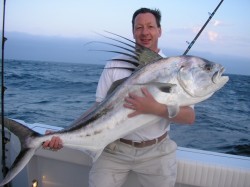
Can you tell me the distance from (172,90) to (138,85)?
272mm

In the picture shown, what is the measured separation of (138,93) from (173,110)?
305 mm

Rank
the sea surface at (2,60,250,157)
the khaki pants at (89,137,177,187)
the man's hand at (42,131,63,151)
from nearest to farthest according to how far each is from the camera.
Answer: the man's hand at (42,131,63,151)
the khaki pants at (89,137,177,187)
the sea surface at (2,60,250,157)

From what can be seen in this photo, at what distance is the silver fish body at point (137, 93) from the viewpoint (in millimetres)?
2225

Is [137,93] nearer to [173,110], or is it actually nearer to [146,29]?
[173,110]

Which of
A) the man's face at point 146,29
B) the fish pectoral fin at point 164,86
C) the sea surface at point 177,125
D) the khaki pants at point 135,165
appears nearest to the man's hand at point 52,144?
the khaki pants at point 135,165

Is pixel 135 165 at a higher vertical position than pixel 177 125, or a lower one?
higher

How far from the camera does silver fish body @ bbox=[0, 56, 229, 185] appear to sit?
2.22 m

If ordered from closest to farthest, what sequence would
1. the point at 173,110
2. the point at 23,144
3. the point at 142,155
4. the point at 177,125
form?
the point at 173,110 < the point at 23,144 < the point at 142,155 < the point at 177,125

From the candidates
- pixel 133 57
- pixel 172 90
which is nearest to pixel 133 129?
pixel 172 90

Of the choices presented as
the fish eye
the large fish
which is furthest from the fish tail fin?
the fish eye

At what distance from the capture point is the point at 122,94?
234cm

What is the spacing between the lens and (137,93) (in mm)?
2301

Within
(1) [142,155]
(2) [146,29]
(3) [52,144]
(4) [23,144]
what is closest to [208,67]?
(2) [146,29]

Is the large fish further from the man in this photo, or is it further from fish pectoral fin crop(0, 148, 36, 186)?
the man
